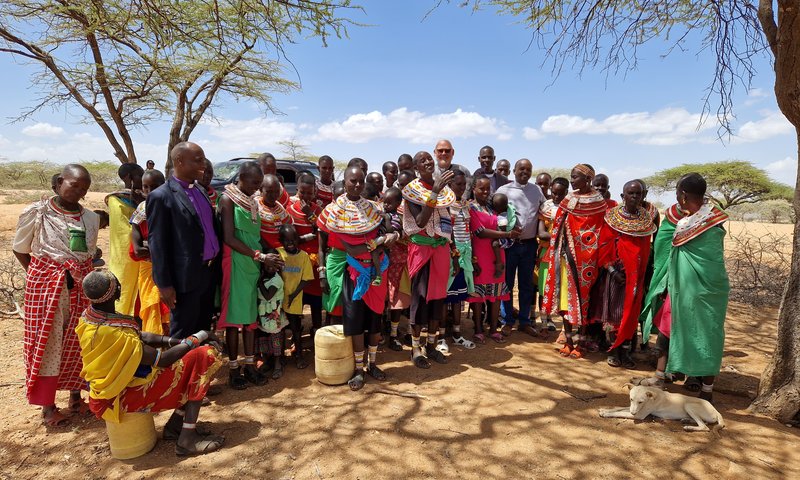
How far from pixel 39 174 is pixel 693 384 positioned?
124 feet

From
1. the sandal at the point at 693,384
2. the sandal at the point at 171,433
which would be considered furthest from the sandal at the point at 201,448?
the sandal at the point at 693,384

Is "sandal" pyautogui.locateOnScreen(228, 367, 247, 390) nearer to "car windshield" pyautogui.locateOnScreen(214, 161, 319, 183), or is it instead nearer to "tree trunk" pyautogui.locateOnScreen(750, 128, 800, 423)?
"tree trunk" pyautogui.locateOnScreen(750, 128, 800, 423)

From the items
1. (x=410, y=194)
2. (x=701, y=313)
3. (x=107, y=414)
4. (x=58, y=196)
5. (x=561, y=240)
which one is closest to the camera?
(x=107, y=414)

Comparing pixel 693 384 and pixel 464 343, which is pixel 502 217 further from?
pixel 693 384

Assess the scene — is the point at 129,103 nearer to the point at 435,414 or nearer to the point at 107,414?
the point at 107,414

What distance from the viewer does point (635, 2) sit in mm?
4801

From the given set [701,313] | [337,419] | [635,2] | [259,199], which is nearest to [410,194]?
[259,199]

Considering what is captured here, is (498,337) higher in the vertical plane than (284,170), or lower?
lower

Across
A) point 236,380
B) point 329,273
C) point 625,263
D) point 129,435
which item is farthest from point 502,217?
point 129,435

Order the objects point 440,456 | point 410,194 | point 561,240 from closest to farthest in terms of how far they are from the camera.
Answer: point 440,456 < point 410,194 < point 561,240

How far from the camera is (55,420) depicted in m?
3.09

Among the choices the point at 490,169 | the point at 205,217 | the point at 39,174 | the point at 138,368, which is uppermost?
the point at 39,174

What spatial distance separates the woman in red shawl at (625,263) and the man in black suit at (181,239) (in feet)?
12.5

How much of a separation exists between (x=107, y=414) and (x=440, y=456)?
2.06 meters
